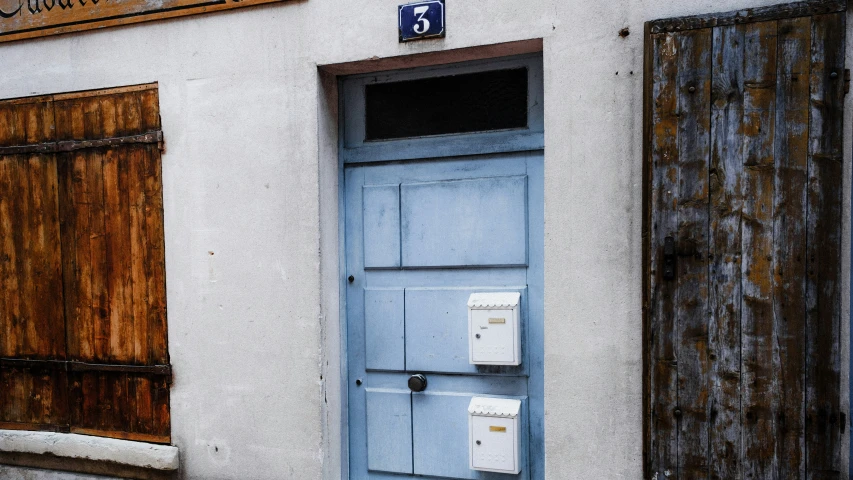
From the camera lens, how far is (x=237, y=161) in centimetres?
312

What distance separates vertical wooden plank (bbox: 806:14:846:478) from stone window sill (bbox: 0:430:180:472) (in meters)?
3.19

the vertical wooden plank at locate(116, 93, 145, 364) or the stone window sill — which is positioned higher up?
the vertical wooden plank at locate(116, 93, 145, 364)

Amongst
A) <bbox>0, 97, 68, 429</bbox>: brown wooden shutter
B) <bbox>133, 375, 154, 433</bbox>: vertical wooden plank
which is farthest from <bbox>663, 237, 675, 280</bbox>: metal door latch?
<bbox>0, 97, 68, 429</bbox>: brown wooden shutter

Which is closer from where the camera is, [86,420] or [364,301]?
[364,301]

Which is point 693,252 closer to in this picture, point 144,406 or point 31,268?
point 144,406

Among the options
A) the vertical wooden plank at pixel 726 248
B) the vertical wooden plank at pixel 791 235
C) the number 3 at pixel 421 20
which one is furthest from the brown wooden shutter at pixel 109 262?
the vertical wooden plank at pixel 791 235

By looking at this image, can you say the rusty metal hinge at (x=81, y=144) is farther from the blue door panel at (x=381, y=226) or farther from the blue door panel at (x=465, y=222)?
the blue door panel at (x=465, y=222)

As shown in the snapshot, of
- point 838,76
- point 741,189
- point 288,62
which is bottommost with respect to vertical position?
point 741,189

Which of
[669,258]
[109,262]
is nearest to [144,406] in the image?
[109,262]

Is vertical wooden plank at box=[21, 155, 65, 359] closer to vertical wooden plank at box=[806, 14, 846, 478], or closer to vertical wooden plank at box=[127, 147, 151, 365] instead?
vertical wooden plank at box=[127, 147, 151, 365]

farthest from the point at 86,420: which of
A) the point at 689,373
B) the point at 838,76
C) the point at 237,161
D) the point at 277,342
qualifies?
the point at 838,76

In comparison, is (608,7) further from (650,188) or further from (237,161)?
(237,161)

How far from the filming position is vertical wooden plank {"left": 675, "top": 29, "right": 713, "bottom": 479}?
240 centimetres

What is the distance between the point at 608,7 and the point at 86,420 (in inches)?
146
